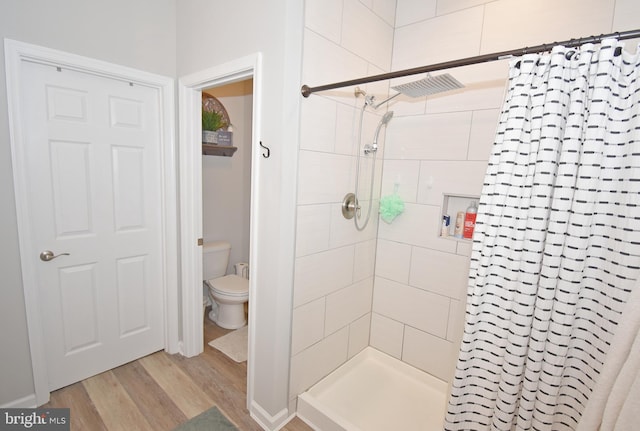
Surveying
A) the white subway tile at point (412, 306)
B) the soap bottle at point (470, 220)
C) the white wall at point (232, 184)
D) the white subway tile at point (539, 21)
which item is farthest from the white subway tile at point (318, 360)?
the white subway tile at point (539, 21)

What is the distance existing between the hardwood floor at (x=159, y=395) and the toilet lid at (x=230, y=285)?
1.84ft

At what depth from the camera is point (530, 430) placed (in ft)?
3.86

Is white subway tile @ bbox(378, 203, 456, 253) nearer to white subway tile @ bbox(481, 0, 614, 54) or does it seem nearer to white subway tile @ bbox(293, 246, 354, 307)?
white subway tile @ bbox(293, 246, 354, 307)

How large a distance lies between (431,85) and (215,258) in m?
2.55

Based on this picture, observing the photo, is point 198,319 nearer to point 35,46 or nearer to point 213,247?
point 213,247

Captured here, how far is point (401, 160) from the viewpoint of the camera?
84.7 inches

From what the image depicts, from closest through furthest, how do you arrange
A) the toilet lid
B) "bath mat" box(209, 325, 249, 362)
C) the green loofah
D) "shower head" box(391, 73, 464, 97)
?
1. "shower head" box(391, 73, 464, 97)
2. the green loofah
3. "bath mat" box(209, 325, 249, 362)
4. the toilet lid

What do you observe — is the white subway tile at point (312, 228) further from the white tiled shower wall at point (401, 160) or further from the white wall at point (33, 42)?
the white wall at point (33, 42)

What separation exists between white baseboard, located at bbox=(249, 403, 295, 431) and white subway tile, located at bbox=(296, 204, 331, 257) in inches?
38.2

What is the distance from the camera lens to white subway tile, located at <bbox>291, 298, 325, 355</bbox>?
1755mm

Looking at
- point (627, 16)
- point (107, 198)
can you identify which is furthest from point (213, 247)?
point (627, 16)

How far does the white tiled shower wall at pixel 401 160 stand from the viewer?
163 cm

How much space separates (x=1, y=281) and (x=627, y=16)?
343 cm

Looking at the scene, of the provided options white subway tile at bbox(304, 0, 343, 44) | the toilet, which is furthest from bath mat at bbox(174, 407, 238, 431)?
white subway tile at bbox(304, 0, 343, 44)
